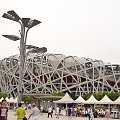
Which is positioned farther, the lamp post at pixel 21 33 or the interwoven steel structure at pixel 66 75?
the interwoven steel structure at pixel 66 75

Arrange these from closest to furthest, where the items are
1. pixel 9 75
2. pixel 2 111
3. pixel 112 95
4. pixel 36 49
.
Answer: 1. pixel 2 111
2. pixel 36 49
3. pixel 112 95
4. pixel 9 75

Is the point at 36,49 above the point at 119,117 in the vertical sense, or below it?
above

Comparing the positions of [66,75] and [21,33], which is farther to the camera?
[66,75]

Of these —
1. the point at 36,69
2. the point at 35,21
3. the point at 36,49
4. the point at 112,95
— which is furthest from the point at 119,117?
the point at 36,69

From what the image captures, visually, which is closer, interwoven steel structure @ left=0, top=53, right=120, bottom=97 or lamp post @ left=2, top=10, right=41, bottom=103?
lamp post @ left=2, top=10, right=41, bottom=103

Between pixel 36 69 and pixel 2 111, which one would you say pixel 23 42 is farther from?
pixel 36 69

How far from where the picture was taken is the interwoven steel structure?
104 metres

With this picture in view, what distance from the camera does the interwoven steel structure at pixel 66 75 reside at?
103938 mm

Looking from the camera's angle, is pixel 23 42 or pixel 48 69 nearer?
pixel 23 42

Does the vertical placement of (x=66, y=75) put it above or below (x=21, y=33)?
above

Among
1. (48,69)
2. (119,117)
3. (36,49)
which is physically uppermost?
(48,69)

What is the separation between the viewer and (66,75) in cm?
10788

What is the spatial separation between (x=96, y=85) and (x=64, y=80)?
10.4 meters

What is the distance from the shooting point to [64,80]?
109875mm
